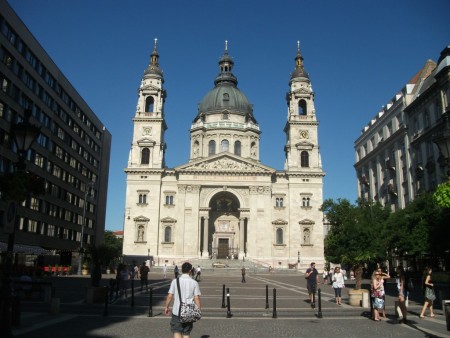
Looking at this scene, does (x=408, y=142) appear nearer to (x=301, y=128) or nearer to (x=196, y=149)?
(x=301, y=128)

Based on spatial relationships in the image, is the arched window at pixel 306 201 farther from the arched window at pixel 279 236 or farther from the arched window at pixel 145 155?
the arched window at pixel 145 155

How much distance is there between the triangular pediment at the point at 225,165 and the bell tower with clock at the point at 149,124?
5391mm

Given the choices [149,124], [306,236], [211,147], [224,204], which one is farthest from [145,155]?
[306,236]

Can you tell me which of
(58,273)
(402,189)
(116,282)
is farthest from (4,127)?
(402,189)

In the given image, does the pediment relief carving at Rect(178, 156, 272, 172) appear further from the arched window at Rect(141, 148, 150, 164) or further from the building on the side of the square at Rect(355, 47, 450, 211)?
the building on the side of the square at Rect(355, 47, 450, 211)

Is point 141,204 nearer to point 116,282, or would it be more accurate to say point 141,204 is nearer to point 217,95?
point 217,95

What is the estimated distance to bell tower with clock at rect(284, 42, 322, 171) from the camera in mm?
68875

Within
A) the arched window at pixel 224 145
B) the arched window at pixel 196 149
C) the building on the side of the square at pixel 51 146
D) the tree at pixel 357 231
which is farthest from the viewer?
the arched window at pixel 196 149

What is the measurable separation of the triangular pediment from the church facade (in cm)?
15

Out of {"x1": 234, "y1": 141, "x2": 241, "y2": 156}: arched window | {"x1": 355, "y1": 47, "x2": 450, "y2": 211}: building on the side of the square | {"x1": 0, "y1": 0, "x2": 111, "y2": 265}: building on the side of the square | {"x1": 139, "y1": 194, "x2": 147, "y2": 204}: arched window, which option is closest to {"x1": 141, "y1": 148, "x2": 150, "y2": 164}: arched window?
{"x1": 139, "y1": 194, "x2": 147, "y2": 204}: arched window

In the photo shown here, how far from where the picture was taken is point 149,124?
69.6 m

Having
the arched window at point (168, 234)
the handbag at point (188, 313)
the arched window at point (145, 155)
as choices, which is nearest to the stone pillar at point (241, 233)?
the arched window at point (168, 234)

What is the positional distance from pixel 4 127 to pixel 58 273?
1564 cm

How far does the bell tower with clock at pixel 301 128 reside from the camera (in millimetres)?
68875
